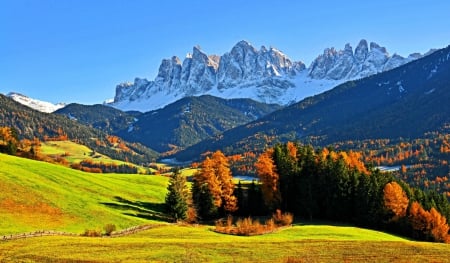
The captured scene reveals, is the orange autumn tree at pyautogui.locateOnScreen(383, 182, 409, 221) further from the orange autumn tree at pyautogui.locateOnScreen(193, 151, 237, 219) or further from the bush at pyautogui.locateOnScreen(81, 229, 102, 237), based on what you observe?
the bush at pyautogui.locateOnScreen(81, 229, 102, 237)

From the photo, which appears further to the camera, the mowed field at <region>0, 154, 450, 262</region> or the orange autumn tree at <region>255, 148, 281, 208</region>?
the orange autumn tree at <region>255, 148, 281, 208</region>

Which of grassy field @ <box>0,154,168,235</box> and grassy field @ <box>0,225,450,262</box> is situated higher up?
grassy field @ <box>0,154,168,235</box>

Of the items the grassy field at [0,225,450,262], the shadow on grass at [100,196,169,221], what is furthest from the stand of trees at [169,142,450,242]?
the grassy field at [0,225,450,262]

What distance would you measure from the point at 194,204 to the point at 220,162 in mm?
13706

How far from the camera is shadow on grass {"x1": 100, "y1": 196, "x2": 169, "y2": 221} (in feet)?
321

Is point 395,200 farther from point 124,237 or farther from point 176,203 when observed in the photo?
point 124,237

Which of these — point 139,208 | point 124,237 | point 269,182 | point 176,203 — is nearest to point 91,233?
point 124,237

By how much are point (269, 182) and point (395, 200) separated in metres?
30.4

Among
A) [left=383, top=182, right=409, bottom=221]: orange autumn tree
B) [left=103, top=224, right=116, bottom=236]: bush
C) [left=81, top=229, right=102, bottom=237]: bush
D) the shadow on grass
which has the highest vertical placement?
[left=383, top=182, right=409, bottom=221]: orange autumn tree

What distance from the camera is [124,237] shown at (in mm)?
76250

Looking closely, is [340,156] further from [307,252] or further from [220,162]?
[307,252]

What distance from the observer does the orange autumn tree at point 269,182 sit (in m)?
124

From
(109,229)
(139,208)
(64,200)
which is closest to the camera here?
(109,229)

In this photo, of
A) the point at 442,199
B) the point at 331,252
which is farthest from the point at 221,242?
the point at 442,199
